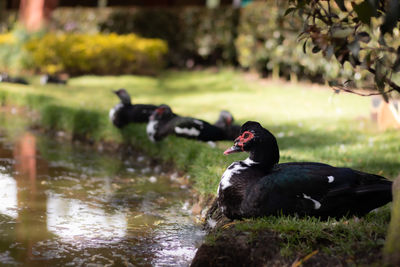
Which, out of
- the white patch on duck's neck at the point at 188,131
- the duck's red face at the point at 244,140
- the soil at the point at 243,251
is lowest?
the soil at the point at 243,251

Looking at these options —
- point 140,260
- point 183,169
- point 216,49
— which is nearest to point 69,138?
point 183,169

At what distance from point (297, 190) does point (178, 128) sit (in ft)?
11.9

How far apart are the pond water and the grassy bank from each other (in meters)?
0.49

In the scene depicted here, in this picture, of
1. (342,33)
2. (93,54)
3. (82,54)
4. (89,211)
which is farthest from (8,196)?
(93,54)

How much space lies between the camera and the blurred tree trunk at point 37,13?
739 inches

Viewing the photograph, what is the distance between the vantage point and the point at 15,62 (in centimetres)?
1703

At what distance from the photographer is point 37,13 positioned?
18.9 metres

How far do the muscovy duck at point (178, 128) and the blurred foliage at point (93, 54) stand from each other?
8712 mm

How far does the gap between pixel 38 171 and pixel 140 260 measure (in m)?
3.44

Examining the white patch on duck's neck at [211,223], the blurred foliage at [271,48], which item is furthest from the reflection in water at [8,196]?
the blurred foliage at [271,48]

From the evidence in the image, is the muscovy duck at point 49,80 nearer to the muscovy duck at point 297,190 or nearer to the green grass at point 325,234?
the muscovy duck at point 297,190

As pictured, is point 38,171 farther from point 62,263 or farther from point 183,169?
point 62,263

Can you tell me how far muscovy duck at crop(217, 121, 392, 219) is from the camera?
14.8 feet

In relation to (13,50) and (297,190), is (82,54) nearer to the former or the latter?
(13,50)
